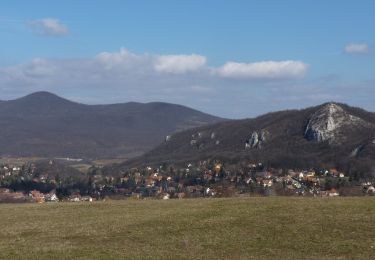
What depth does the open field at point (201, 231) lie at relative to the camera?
2336 centimetres

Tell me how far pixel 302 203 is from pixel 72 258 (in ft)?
47.6

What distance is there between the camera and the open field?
23.4m

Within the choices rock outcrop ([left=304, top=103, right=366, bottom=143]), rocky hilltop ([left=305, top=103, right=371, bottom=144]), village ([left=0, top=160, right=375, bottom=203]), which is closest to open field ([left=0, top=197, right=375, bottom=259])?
village ([left=0, top=160, right=375, bottom=203])

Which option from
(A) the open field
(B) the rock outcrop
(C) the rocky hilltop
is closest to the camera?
(A) the open field

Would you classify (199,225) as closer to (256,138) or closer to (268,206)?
(268,206)

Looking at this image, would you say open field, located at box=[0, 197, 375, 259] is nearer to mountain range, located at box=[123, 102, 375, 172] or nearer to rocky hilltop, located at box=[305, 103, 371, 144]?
mountain range, located at box=[123, 102, 375, 172]

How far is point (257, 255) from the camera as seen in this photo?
890 inches

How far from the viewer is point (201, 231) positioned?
27.2m

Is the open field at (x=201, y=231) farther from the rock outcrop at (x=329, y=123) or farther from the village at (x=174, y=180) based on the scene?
the rock outcrop at (x=329, y=123)

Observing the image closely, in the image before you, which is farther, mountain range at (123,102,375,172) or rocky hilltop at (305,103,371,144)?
rocky hilltop at (305,103,371,144)

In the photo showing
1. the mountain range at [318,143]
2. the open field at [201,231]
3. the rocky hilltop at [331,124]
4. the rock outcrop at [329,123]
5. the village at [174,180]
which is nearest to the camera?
the open field at [201,231]

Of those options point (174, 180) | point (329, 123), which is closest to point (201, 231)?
point (174, 180)

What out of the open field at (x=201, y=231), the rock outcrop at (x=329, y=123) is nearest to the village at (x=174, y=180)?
the rock outcrop at (x=329, y=123)

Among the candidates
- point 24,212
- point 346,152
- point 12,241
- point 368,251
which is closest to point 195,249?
point 368,251
